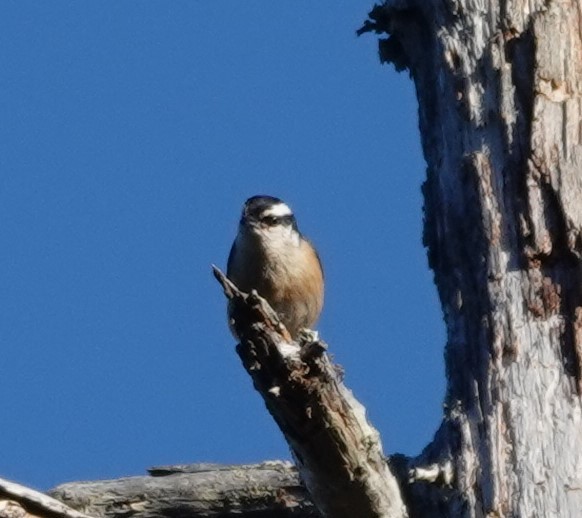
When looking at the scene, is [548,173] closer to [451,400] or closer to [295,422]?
[451,400]

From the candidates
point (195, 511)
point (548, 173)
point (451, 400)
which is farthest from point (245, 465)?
point (548, 173)

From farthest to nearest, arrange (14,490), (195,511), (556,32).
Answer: (195,511), (556,32), (14,490)

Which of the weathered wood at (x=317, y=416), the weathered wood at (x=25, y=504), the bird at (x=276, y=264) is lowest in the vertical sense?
the weathered wood at (x=25, y=504)

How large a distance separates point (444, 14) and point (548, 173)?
2.88 feet

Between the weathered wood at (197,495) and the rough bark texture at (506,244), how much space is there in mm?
947

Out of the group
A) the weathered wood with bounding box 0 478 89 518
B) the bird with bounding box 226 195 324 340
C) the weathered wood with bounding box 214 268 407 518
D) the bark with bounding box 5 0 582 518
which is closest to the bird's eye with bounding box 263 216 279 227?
the bird with bounding box 226 195 324 340

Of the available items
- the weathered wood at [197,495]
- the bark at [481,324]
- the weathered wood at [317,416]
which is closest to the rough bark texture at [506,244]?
the bark at [481,324]

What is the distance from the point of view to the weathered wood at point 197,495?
5.85 m

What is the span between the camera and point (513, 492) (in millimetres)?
4805

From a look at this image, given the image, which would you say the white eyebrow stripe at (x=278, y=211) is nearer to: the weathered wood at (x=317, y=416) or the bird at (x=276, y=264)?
the bird at (x=276, y=264)

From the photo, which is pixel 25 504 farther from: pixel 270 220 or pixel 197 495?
pixel 270 220

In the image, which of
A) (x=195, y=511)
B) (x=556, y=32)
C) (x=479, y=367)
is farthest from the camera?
(x=195, y=511)

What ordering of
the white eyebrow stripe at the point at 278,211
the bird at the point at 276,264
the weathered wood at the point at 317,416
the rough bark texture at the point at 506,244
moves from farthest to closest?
the white eyebrow stripe at the point at 278,211 < the bird at the point at 276,264 < the rough bark texture at the point at 506,244 < the weathered wood at the point at 317,416

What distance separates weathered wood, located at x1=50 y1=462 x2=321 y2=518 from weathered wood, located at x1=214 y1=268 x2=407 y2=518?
0.89 metres
